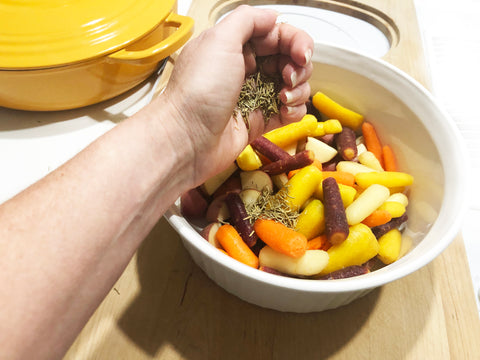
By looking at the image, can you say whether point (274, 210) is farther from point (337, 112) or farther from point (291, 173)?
point (337, 112)

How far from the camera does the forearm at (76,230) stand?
0.47 metres

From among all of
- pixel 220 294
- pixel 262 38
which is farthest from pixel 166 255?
pixel 262 38

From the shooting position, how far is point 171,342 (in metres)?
0.74

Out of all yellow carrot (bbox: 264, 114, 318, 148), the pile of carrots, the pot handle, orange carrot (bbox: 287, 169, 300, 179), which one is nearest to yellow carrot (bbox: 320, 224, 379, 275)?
the pile of carrots

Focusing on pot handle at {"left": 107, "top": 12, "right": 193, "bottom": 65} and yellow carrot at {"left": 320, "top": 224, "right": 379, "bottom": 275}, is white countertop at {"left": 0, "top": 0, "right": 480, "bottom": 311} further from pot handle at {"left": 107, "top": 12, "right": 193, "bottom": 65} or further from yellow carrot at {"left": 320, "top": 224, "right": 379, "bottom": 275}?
yellow carrot at {"left": 320, "top": 224, "right": 379, "bottom": 275}

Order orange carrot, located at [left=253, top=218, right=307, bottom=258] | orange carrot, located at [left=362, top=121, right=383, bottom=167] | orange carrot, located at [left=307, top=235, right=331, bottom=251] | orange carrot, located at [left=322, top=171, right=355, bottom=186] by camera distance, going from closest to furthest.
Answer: orange carrot, located at [left=253, top=218, right=307, bottom=258] → orange carrot, located at [left=307, top=235, right=331, bottom=251] → orange carrot, located at [left=322, top=171, right=355, bottom=186] → orange carrot, located at [left=362, top=121, right=383, bottom=167]

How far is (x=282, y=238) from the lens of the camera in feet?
2.35

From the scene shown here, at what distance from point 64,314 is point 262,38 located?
74 cm

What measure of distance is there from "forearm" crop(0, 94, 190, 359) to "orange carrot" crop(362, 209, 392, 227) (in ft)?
1.59

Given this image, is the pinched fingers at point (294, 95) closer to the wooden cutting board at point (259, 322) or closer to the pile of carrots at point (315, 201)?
the pile of carrots at point (315, 201)

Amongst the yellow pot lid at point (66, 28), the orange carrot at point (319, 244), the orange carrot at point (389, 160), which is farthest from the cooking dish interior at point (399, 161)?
the yellow pot lid at point (66, 28)

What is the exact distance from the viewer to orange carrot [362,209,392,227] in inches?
31.9

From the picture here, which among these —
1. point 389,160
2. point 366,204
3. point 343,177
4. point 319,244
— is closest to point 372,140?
point 389,160

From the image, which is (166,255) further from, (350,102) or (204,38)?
(350,102)
